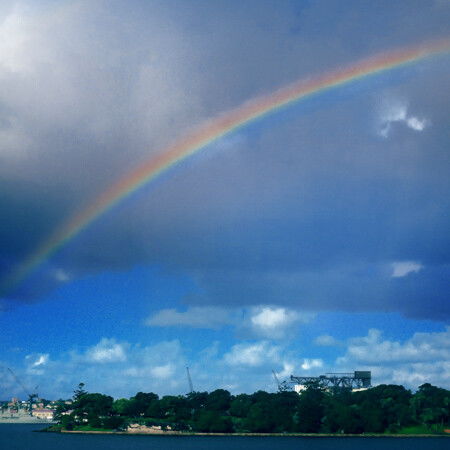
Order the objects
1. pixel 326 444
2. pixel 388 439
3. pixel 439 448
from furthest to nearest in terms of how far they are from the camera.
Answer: pixel 388 439 < pixel 326 444 < pixel 439 448

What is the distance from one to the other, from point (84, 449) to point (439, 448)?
3516 inches

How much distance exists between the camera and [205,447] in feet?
531

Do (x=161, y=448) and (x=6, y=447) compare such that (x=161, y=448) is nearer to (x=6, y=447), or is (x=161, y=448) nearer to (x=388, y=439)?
(x=6, y=447)

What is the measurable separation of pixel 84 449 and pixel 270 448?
4737 cm

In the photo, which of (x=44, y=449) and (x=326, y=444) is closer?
(x=44, y=449)

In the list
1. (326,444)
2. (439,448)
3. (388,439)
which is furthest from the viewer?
(388,439)

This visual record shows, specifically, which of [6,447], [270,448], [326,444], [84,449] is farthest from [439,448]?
[6,447]

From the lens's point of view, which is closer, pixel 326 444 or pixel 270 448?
pixel 270 448

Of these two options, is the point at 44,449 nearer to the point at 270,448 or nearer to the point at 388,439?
the point at 270,448

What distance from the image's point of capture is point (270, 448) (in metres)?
160

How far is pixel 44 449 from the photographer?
517 feet

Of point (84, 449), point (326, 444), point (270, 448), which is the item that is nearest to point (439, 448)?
point (326, 444)

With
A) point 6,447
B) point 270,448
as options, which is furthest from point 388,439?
point 6,447

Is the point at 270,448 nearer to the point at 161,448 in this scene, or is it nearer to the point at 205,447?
the point at 205,447
